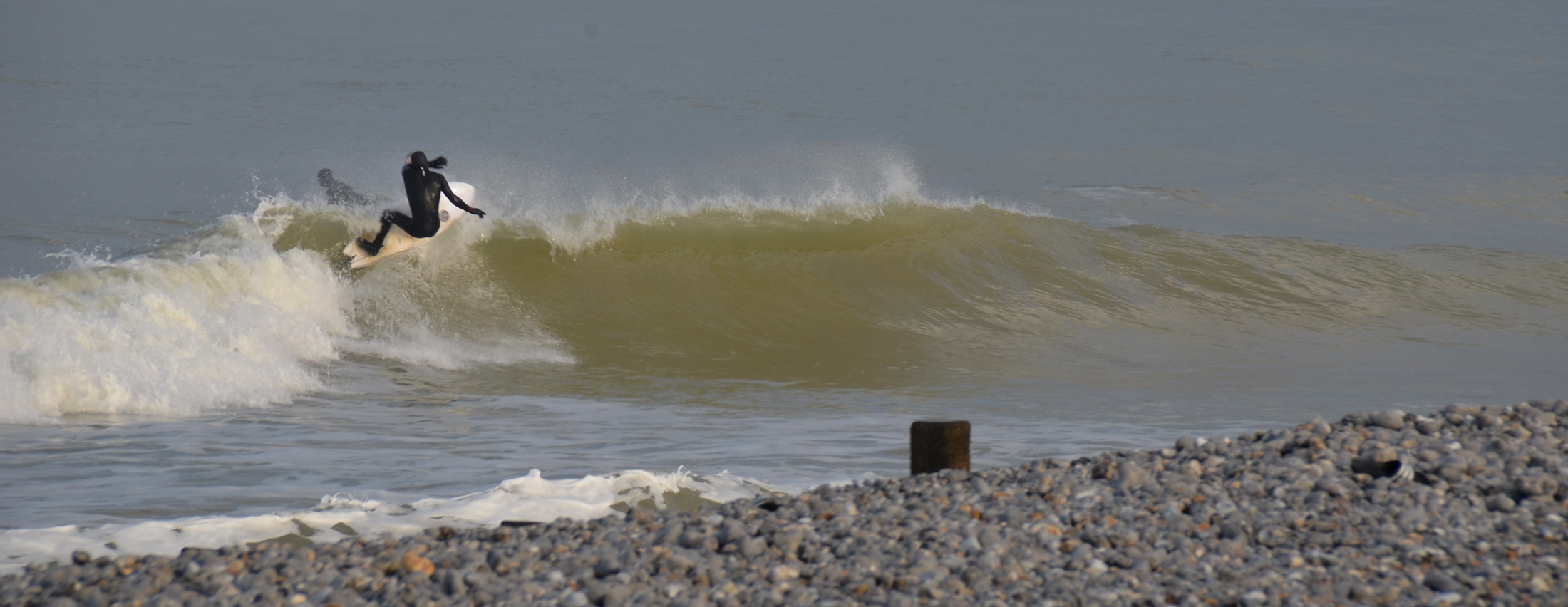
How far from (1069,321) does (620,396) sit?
193 inches

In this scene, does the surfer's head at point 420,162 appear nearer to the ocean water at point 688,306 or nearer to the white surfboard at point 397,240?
the white surfboard at point 397,240

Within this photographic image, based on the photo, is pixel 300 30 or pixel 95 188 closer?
pixel 95 188

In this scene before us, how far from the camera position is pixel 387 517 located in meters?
4.16

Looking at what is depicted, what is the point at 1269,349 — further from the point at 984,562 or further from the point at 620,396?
the point at 984,562

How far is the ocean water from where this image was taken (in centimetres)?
538

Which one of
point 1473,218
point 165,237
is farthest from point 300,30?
point 1473,218

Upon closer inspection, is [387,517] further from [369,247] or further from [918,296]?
[918,296]

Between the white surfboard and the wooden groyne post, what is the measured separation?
24.8 feet

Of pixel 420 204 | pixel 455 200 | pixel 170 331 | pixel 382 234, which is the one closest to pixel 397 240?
pixel 382 234

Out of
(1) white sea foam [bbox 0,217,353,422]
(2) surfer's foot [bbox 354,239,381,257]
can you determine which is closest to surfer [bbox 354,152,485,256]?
(2) surfer's foot [bbox 354,239,381,257]

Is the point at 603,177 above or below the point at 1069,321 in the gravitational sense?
above

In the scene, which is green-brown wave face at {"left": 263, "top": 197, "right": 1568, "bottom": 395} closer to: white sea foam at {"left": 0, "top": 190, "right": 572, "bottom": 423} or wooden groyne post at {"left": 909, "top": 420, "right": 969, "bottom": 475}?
white sea foam at {"left": 0, "top": 190, "right": 572, "bottom": 423}

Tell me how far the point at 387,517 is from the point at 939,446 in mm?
2025

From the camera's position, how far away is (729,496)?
4.56 meters
